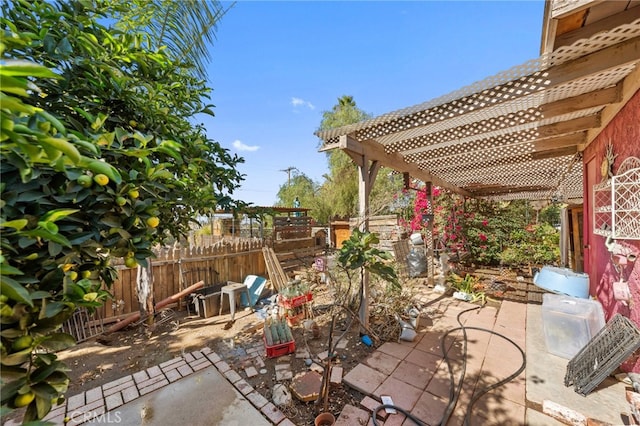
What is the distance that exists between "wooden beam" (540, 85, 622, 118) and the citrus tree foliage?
3.33 m

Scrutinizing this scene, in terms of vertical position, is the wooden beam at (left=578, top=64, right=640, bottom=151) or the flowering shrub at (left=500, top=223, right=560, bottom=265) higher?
the wooden beam at (left=578, top=64, right=640, bottom=151)

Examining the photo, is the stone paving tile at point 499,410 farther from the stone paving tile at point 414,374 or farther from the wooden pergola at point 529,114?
→ the wooden pergola at point 529,114

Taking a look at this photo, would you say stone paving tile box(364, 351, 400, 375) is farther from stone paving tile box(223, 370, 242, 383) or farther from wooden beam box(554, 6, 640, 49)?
wooden beam box(554, 6, 640, 49)

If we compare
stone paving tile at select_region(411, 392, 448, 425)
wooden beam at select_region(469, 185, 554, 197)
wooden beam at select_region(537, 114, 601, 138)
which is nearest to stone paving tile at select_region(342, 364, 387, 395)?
stone paving tile at select_region(411, 392, 448, 425)

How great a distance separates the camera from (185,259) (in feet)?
17.0

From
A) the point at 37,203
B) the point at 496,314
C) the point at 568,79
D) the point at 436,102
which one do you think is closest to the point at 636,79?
the point at 568,79

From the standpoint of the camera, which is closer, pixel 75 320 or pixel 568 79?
pixel 568 79

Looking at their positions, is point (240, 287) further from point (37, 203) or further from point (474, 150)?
point (474, 150)

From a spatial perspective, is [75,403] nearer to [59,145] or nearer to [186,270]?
[59,145]

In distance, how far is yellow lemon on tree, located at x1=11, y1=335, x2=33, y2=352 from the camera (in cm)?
65

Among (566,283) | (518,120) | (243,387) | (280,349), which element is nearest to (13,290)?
(243,387)

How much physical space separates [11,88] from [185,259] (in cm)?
533

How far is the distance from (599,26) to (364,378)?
3280 millimetres

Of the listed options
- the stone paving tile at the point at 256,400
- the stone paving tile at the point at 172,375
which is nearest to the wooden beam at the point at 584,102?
the stone paving tile at the point at 256,400
